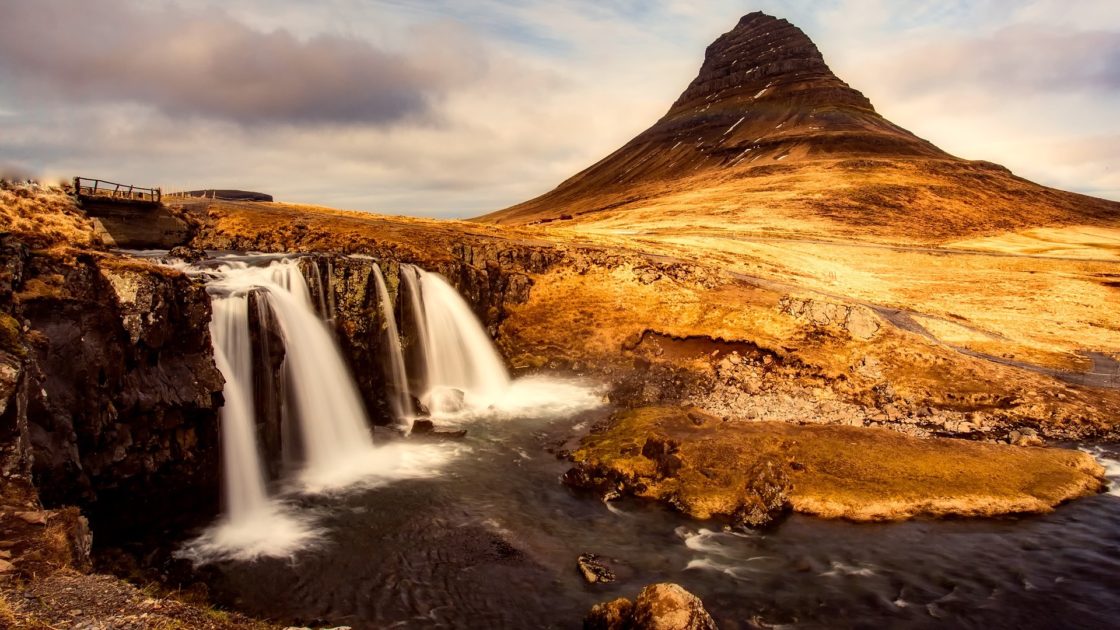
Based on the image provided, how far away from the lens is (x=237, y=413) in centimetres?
2003

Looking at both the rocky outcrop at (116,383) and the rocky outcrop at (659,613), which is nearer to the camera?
the rocky outcrop at (659,613)

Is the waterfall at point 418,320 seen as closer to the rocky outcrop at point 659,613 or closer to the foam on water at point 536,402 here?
the foam on water at point 536,402

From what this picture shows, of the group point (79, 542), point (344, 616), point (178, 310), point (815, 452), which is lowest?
point (344, 616)

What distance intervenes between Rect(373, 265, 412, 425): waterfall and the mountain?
59277 mm

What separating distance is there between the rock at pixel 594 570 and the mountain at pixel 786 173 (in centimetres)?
7027

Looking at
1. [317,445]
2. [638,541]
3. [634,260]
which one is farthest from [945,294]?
[317,445]

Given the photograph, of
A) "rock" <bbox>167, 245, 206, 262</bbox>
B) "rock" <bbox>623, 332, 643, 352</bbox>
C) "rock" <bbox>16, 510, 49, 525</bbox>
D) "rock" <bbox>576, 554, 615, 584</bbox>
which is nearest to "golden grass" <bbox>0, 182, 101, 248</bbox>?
"rock" <bbox>167, 245, 206, 262</bbox>

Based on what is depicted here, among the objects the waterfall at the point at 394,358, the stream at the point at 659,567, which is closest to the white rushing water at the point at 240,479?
the stream at the point at 659,567

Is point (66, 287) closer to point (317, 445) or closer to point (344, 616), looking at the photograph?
point (317, 445)

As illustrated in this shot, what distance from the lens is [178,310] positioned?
18297 millimetres

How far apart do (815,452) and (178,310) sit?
70.1 feet

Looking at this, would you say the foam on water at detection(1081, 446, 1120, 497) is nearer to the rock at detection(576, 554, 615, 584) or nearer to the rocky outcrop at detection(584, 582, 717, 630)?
the rocky outcrop at detection(584, 582, 717, 630)

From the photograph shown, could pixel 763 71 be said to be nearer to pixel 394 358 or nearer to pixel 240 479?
pixel 394 358

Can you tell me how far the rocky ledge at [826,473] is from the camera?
690 inches
